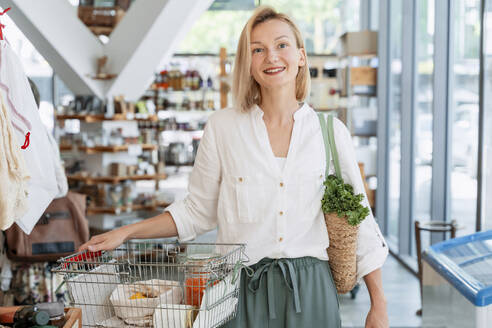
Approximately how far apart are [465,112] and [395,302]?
1.85m

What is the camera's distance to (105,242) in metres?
1.75

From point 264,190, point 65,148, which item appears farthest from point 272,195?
point 65,148

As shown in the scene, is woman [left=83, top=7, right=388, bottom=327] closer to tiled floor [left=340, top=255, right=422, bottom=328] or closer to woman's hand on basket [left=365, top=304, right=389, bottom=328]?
woman's hand on basket [left=365, top=304, right=389, bottom=328]

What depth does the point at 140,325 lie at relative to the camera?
1.51 m

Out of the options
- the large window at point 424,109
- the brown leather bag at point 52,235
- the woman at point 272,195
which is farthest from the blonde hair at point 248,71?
the large window at point 424,109

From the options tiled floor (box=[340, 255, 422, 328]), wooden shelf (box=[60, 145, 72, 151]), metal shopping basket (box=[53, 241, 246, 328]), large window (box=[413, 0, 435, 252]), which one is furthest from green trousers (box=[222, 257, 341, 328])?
wooden shelf (box=[60, 145, 72, 151])

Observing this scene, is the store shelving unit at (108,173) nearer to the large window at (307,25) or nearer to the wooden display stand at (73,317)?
the large window at (307,25)

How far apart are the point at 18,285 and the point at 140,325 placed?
2623mm

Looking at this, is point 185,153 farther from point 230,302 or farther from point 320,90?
point 230,302

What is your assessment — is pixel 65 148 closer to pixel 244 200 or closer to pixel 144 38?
pixel 144 38

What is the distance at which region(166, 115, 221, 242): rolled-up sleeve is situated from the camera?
2.01 metres

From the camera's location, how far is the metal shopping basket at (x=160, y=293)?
146 centimetres

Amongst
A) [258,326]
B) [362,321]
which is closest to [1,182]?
[258,326]

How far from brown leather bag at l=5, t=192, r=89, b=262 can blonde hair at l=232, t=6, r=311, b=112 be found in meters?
1.99
